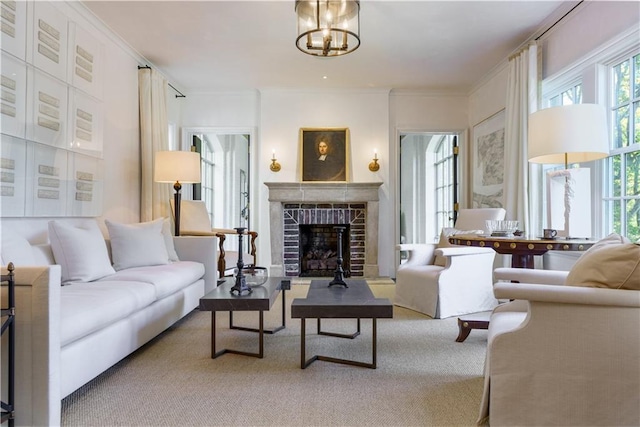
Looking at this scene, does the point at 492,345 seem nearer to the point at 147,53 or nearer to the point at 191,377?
the point at 191,377

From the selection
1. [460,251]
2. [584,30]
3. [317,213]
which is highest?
[584,30]

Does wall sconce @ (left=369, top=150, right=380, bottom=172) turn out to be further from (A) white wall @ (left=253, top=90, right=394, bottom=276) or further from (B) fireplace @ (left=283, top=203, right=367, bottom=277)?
(B) fireplace @ (left=283, top=203, right=367, bottom=277)

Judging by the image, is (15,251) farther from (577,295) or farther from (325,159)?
(325,159)

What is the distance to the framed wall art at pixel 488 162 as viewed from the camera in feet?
15.6

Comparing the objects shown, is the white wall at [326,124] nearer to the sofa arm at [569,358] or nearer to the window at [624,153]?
the window at [624,153]

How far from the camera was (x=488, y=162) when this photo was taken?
16.6 ft

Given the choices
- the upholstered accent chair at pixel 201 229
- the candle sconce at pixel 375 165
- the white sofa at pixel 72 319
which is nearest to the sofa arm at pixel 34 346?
the white sofa at pixel 72 319

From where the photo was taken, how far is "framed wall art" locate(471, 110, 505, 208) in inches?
187

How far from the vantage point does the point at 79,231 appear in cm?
272

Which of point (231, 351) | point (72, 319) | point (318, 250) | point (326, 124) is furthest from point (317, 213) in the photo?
point (72, 319)

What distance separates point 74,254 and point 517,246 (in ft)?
8.98

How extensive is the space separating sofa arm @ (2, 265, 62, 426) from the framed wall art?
4374 millimetres

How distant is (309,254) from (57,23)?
3942 millimetres

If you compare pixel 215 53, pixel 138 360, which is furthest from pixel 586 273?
pixel 215 53
